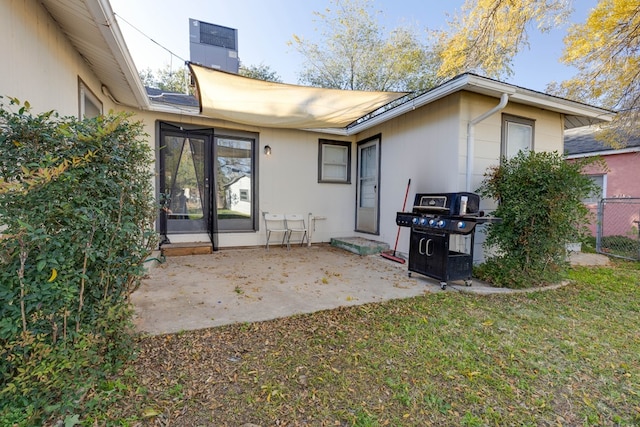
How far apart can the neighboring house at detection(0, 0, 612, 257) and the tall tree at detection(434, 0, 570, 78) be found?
1870mm

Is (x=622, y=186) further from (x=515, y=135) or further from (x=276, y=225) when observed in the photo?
(x=276, y=225)

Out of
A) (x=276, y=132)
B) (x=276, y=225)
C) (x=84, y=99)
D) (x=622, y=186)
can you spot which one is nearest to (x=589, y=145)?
(x=622, y=186)

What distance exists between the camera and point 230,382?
183cm

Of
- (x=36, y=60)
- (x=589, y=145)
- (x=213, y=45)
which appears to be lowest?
(x=36, y=60)

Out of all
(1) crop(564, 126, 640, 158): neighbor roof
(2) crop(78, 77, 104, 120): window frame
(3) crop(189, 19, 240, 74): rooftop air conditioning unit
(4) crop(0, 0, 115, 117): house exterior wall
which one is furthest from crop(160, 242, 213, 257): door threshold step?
(1) crop(564, 126, 640, 158): neighbor roof

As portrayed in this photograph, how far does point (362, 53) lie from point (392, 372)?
40.6 feet

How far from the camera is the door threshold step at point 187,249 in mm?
5340

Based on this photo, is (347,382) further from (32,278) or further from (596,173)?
(596,173)

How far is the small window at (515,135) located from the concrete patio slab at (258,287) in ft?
7.39

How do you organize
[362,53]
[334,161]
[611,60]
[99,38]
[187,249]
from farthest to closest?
[362,53]
[334,161]
[611,60]
[187,249]
[99,38]

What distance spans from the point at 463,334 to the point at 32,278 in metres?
2.83

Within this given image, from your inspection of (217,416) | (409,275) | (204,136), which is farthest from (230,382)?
(204,136)

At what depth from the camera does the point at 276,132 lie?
6.42m

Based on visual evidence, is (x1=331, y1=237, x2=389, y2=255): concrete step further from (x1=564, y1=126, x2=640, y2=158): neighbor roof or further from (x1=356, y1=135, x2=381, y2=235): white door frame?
(x1=564, y1=126, x2=640, y2=158): neighbor roof
